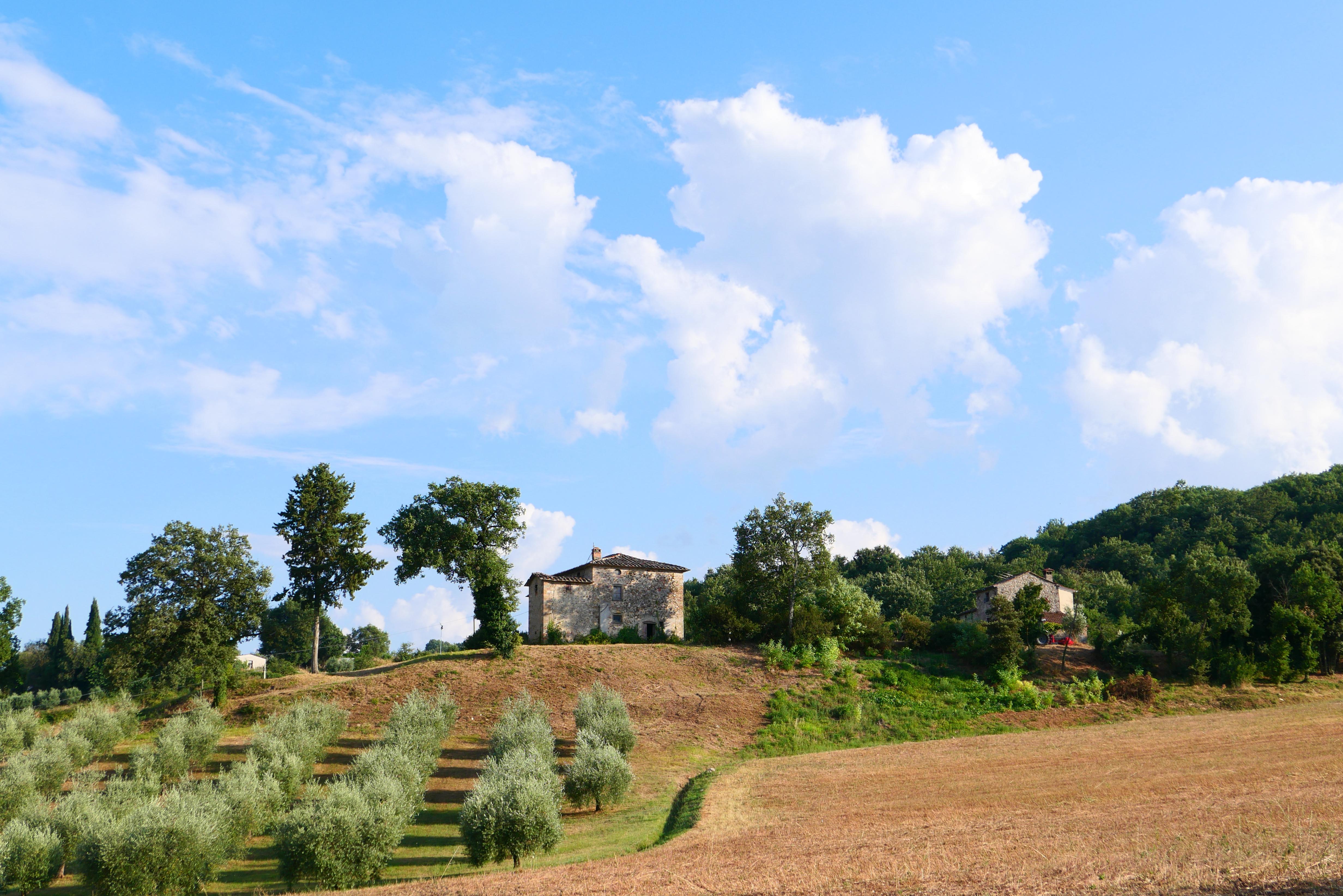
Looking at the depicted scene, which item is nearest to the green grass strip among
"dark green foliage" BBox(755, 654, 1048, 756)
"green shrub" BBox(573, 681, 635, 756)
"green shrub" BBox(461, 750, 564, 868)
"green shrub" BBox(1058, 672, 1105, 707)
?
"green shrub" BBox(461, 750, 564, 868)

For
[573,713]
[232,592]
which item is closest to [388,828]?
[573,713]

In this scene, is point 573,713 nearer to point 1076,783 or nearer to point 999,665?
point 1076,783

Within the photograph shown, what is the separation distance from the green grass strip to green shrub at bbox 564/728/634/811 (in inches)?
86.9

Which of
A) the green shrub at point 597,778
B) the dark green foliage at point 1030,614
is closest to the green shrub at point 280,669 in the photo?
the green shrub at point 597,778

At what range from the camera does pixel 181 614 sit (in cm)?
4859

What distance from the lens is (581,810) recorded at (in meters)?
31.6

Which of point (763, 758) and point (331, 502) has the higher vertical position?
point (331, 502)

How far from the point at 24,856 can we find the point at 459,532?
38.7m

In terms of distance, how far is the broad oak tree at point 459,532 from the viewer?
61625 mm

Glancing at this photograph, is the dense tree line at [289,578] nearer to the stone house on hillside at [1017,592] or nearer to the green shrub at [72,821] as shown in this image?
the green shrub at [72,821]

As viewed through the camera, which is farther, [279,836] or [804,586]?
[804,586]

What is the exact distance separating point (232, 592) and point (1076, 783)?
46.5 metres

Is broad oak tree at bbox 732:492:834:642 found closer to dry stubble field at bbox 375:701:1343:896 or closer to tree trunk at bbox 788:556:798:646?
tree trunk at bbox 788:556:798:646

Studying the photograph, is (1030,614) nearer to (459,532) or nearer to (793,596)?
(793,596)
